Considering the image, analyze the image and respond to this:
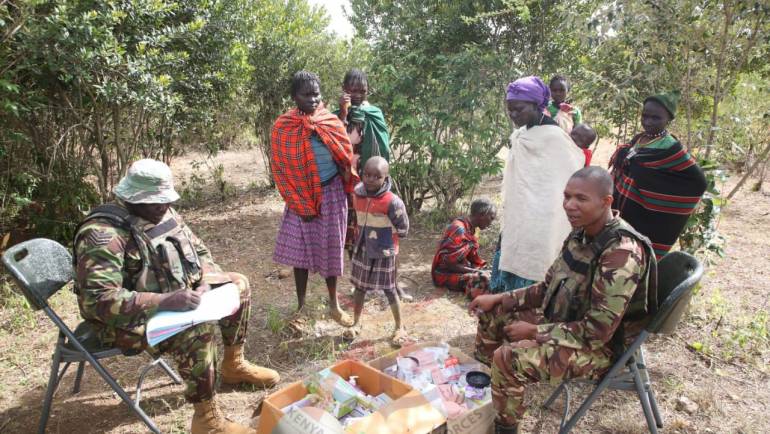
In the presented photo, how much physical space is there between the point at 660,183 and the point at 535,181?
0.79 metres

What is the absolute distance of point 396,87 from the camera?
6289 mm

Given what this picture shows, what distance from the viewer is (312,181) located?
3688 millimetres

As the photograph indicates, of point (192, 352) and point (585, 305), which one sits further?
point (192, 352)

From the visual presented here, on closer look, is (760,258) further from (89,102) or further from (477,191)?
(89,102)

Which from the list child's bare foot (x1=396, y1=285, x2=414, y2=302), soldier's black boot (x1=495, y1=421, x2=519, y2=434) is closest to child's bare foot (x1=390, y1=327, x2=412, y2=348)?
child's bare foot (x1=396, y1=285, x2=414, y2=302)

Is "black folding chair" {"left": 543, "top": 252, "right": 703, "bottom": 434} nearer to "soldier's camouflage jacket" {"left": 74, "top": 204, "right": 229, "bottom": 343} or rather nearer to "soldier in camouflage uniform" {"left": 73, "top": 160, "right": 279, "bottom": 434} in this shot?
"soldier in camouflage uniform" {"left": 73, "top": 160, "right": 279, "bottom": 434}

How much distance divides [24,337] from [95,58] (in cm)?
251

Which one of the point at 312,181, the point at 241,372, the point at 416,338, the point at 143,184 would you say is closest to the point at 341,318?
the point at 416,338

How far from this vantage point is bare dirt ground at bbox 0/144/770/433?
292cm

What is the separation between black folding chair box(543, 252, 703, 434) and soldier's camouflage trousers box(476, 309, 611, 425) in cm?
8

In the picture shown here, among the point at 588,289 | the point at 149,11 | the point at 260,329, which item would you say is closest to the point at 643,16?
the point at 588,289

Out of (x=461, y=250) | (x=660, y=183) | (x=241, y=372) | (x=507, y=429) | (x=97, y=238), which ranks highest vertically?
(x=660, y=183)

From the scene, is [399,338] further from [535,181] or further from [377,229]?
[535,181]

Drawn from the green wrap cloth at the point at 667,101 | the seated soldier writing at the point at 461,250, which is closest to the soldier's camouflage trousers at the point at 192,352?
the seated soldier writing at the point at 461,250
